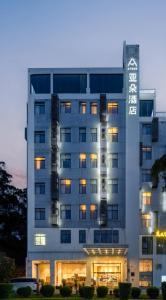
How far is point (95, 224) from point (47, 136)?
14.7 meters

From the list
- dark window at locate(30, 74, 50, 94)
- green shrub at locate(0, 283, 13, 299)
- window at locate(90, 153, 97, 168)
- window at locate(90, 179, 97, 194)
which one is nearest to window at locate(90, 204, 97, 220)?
window at locate(90, 179, 97, 194)

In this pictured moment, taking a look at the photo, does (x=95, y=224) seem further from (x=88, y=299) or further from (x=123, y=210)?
(x=88, y=299)

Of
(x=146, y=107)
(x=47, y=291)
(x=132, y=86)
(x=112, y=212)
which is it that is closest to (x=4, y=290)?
(x=47, y=291)

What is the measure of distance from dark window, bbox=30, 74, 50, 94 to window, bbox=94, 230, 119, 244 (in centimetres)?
2225

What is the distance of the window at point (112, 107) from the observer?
11331 centimetres

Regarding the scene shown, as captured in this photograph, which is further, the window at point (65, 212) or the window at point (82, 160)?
the window at point (82, 160)

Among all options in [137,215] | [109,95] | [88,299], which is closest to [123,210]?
[137,215]

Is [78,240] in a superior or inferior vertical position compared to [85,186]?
inferior

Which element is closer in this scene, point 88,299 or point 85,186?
point 88,299

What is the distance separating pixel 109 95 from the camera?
113500 mm

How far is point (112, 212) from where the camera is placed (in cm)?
11244

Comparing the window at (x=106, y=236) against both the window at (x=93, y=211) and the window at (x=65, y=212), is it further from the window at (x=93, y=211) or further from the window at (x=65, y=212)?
the window at (x=65, y=212)

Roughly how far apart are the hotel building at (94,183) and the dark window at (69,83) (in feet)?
2.18

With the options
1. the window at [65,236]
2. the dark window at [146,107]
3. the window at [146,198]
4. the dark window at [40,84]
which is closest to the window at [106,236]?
the window at [65,236]
